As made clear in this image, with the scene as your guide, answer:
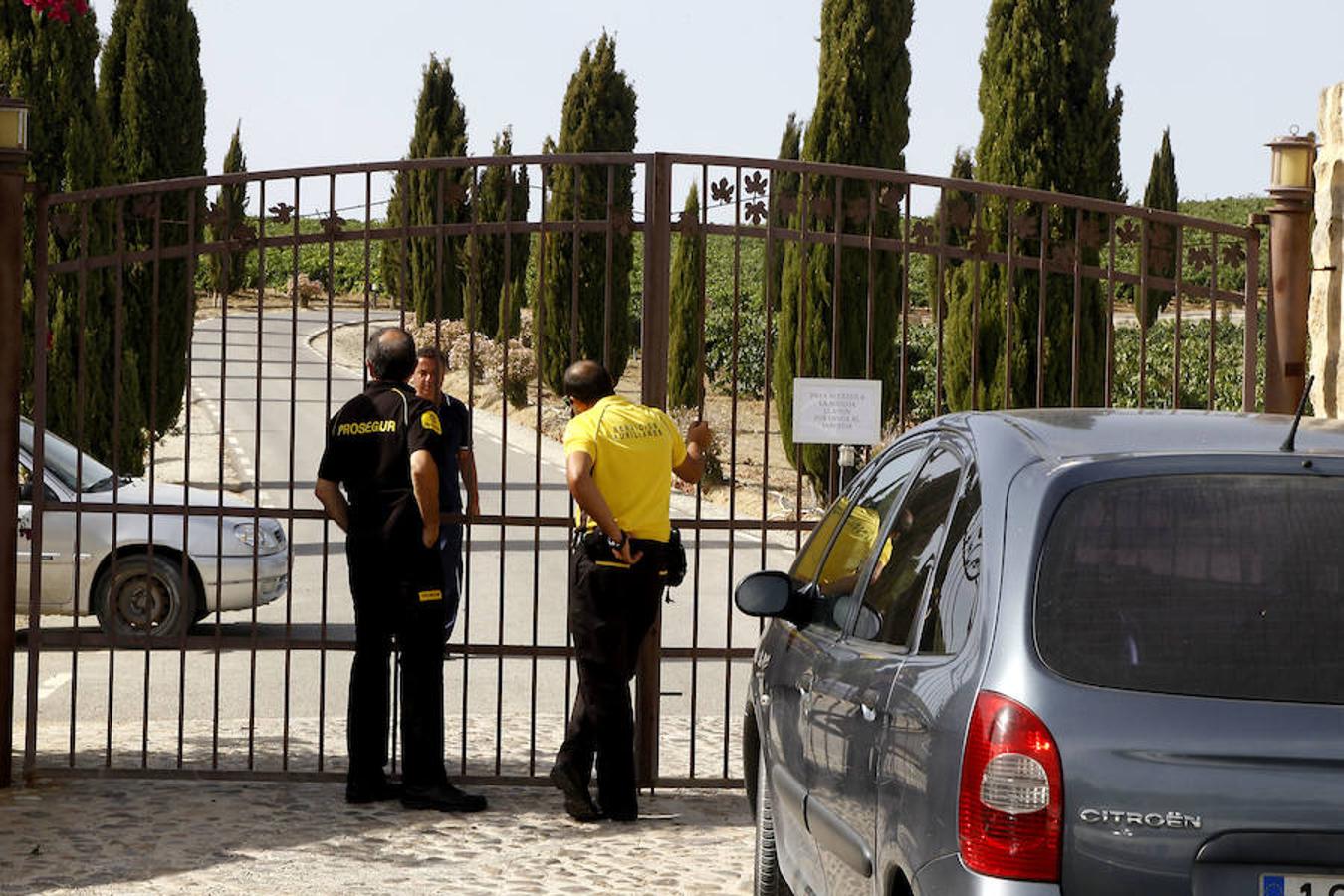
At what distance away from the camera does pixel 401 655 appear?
8.26m

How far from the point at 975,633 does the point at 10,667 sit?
5.77 meters

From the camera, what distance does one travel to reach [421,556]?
8047 millimetres

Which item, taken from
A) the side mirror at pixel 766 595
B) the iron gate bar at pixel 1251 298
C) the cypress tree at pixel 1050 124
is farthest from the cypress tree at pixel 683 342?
the side mirror at pixel 766 595

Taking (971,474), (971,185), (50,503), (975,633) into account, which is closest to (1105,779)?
(975,633)

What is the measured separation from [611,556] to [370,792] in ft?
4.86

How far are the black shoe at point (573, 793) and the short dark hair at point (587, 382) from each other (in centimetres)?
144

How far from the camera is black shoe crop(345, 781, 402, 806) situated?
27.5ft

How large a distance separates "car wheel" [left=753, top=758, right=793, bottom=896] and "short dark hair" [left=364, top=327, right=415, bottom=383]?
2.54m

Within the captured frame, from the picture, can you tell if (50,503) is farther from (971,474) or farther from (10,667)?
(971,474)

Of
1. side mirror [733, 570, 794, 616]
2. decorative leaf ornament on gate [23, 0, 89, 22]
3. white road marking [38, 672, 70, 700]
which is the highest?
decorative leaf ornament on gate [23, 0, 89, 22]

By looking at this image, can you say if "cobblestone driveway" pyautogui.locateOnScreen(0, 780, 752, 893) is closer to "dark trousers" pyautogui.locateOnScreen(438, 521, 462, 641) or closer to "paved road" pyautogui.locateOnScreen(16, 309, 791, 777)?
"paved road" pyautogui.locateOnScreen(16, 309, 791, 777)

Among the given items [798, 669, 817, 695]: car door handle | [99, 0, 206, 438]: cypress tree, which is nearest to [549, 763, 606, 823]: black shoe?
[798, 669, 817, 695]: car door handle

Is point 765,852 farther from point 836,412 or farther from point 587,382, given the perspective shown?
point 836,412

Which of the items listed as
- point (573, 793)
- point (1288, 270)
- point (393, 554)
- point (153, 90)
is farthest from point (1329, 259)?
point (153, 90)
